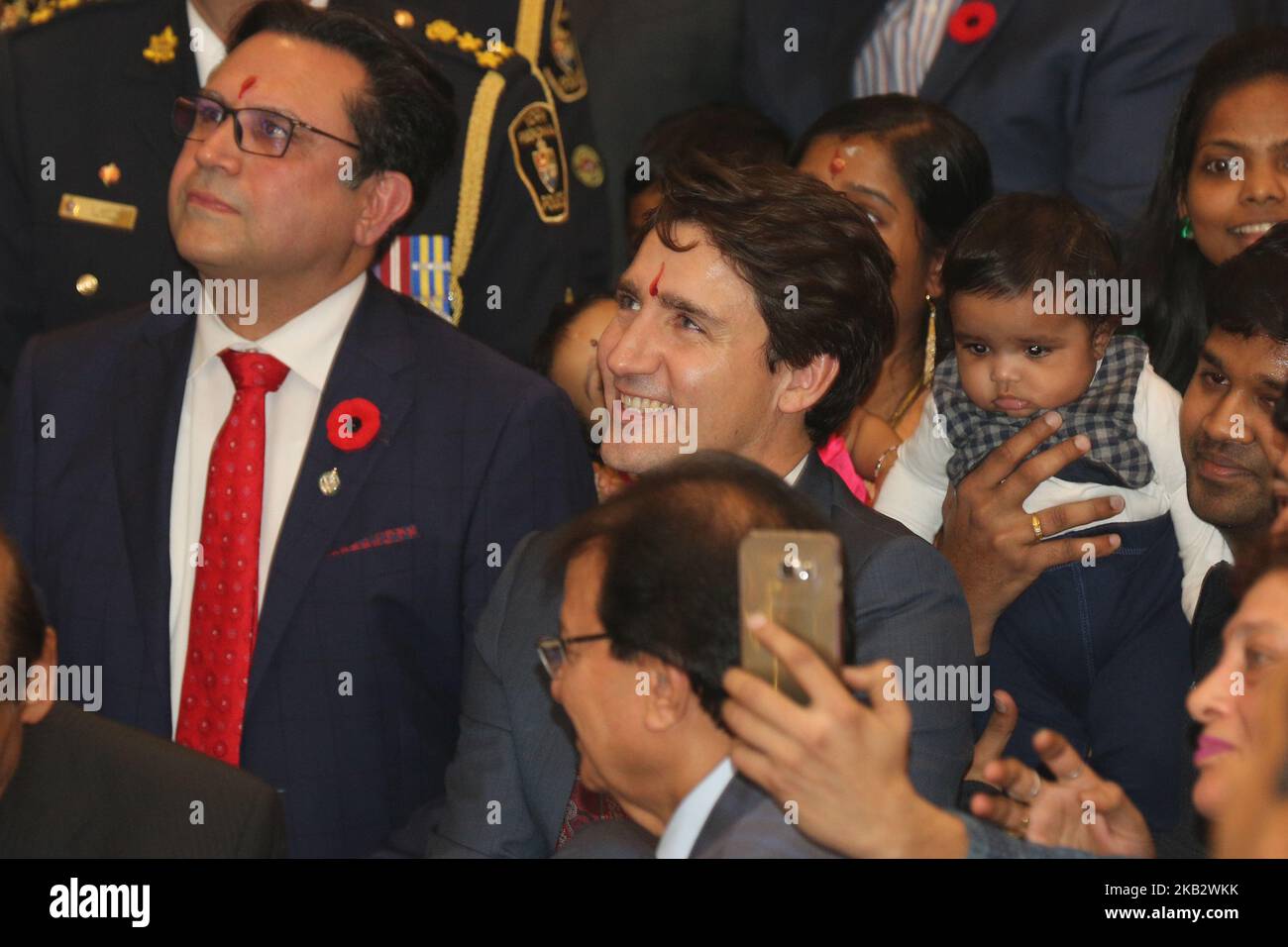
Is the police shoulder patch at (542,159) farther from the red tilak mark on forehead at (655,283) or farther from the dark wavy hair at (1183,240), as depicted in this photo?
the dark wavy hair at (1183,240)

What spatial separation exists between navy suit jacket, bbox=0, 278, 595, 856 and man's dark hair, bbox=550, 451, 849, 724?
850mm

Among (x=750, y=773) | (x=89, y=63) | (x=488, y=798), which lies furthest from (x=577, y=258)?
(x=750, y=773)

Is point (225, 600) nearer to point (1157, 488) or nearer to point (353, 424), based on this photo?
point (353, 424)

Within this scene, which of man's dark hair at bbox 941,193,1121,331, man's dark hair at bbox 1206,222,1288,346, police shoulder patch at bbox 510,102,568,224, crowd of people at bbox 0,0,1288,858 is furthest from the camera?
police shoulder patch at bbox 510,102,568,224

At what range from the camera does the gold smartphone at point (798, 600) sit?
1805 millimetres

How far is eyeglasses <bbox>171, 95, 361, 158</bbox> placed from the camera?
3053 millimetres

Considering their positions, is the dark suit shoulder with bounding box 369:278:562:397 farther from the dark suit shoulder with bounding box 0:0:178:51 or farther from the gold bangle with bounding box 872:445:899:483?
the dark suit shoulder with bounding box 0:0:178:51

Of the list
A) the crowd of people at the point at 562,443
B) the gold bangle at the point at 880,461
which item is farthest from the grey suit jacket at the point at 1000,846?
the gold bangle at the point at 880,461

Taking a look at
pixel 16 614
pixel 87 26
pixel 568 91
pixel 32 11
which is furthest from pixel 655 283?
pixel 32 11

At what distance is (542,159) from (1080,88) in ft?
4.05

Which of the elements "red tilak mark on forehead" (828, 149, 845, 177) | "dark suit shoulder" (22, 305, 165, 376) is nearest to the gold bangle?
"red tilak mark on forehead" (828, 149, 845, 177)

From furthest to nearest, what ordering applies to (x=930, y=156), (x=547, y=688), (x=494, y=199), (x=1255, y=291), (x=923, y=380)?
(x=494, y=199) < (x=923, y=380) < (x=930, y=156) < (x=1255, y=291) < (x=547, y=688)

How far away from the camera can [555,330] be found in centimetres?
372
